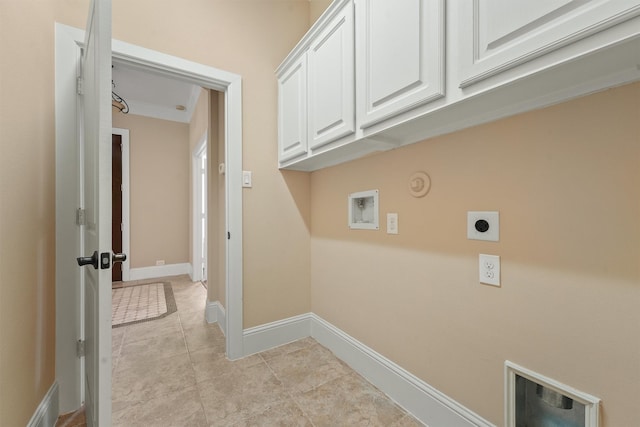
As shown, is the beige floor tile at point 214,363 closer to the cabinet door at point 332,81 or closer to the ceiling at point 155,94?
the cabinet door at point 332,81

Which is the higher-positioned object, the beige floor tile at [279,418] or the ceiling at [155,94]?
the ceiling at [155,94]

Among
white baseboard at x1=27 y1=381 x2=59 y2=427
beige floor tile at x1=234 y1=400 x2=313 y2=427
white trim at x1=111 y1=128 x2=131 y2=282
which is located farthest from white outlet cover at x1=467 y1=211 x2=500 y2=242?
white trim at x1=111 y1=128 x2=131 y2=282

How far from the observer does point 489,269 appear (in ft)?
3.30

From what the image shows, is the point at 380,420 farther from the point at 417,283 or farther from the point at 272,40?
the point at 272,40

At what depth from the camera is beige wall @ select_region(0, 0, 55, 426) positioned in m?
0.91

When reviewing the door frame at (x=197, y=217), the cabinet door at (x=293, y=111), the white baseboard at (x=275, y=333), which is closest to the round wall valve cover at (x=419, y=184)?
the cabinet door at (x=293, y=111)

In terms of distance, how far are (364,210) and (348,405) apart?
1077 millimetres

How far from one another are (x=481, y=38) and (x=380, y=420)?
1618 millimetres

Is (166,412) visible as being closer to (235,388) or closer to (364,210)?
(235,388)

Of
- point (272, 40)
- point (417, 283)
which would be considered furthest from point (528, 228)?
point (272, 40)

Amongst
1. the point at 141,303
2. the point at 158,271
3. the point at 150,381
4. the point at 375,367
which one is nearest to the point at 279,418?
the point at 375,367

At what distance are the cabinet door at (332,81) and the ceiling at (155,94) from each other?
235cm

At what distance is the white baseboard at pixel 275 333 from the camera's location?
1.85 metres

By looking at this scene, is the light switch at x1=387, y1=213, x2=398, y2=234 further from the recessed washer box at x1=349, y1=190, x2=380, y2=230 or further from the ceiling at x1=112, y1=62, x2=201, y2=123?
the ceiling at x1=112, y1=62, x2=201, y2=123
